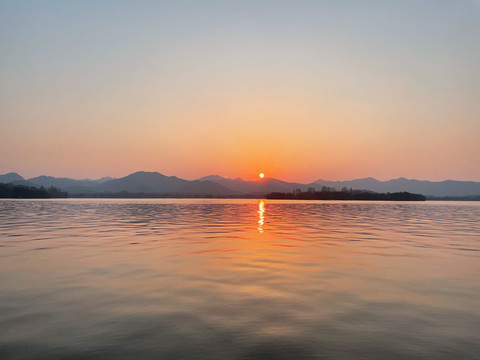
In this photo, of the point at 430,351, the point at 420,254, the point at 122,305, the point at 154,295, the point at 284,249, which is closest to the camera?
the point at 430,351

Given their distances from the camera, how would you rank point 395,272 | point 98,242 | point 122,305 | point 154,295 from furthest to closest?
point 98,242
point 395,272
point 154,295
point 122,305

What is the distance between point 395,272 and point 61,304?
42.2 ft

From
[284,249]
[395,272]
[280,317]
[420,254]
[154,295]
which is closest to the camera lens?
[280,317]

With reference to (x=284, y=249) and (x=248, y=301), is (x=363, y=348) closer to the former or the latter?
(x=248, y=301)

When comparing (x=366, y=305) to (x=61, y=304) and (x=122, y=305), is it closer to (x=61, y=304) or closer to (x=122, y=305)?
(x=122, y=305)

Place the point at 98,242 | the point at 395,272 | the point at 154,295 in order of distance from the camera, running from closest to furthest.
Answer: the point at 154,295 → the point at 395,272 → the point at 98,242

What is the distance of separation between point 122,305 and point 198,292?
8.40 ft

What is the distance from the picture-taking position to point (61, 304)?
35.1ft

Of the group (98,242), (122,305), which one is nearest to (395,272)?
(122,305)

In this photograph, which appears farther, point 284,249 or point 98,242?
point 98,242

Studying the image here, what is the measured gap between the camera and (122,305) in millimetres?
10664

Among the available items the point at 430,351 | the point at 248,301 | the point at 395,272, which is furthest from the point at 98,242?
the point at 430,351

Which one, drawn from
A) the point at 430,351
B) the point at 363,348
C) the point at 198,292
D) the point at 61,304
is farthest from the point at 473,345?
the point at 61,304

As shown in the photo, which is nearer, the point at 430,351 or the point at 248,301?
the point at 430,351
